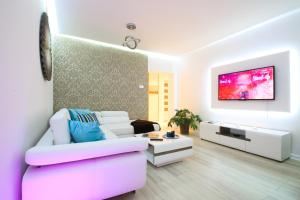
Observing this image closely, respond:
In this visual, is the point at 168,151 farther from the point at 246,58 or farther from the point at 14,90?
the point at 246,58

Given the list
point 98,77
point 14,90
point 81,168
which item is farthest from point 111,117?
point 14,90

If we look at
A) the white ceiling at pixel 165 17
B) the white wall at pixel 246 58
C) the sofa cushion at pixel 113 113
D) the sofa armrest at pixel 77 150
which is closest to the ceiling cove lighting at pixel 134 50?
the white ceiling at pixel 165 17

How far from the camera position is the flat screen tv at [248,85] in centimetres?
298

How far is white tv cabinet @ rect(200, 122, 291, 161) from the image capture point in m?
2.59

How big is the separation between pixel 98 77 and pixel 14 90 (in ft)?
10.0

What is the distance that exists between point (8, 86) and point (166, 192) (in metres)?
1.83

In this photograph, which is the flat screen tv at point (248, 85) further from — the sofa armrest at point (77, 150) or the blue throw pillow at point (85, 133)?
the blue throw pillow at point (85, 133)

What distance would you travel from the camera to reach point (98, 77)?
13.5 feet

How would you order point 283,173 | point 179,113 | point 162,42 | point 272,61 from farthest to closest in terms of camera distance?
point 179,113, point 162,42, point 272,61, point 283,173

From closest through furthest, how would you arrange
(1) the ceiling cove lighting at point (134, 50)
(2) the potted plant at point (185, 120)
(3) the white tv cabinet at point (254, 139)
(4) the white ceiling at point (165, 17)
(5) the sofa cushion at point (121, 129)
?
(4) the white ceiling at point (165, 17), (3) the white tv cabinet at point (254, 139), (5) the sofa cushion at point (121, 129), (1) the ceiling cove lighting at point (134, 50), (2) the potted plant at point (185, 120)

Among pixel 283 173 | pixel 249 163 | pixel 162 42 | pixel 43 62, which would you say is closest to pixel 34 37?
pixel 43 62

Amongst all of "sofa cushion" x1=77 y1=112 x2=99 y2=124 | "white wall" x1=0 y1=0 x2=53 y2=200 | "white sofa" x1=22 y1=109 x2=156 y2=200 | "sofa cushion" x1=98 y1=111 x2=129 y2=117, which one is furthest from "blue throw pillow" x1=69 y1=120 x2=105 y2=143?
"sofa cushion" x1=98 y1=111 x2=129 y2=117

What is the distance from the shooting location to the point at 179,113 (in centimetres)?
462

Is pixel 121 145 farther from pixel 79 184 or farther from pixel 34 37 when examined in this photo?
pixel 34 37
